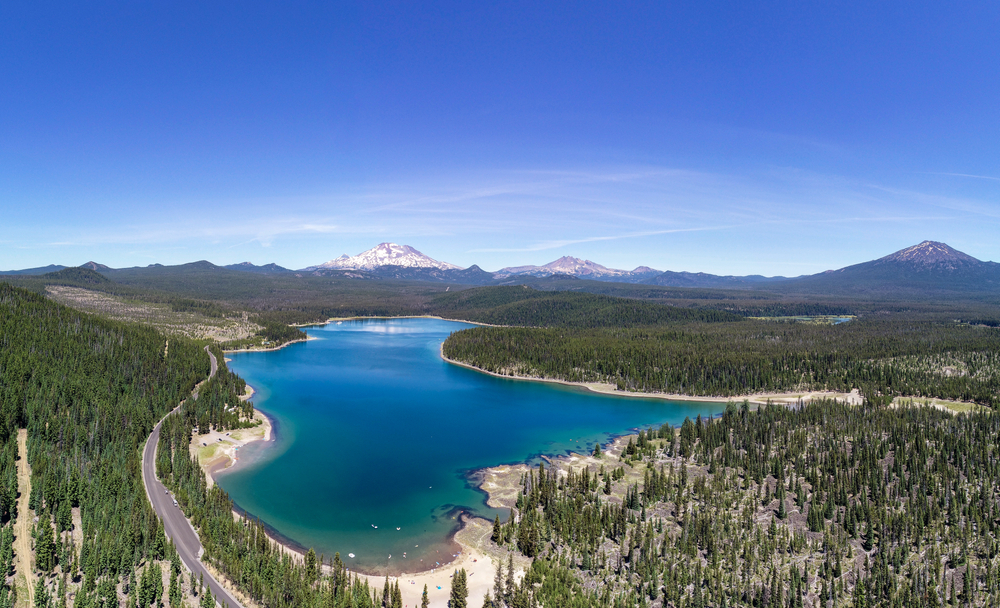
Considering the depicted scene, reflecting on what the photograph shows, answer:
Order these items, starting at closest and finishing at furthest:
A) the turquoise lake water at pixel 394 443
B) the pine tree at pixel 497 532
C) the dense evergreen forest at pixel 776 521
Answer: the dense evergreen forest at pixel 776 521 < the pine tree at pixel 497 532 < the turquoise lake water at pixel 394 443

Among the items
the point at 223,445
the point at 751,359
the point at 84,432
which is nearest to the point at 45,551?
the point at 84,432

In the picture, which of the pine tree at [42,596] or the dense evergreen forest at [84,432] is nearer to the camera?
the pine tree at [42,596]

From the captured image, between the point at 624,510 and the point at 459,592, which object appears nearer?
the point at 459,592

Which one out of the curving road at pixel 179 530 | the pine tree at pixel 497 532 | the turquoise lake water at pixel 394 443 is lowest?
the turquoise lake water at pixel 394 443

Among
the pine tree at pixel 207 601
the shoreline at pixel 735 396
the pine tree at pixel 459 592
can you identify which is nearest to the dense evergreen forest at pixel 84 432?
the pine tree at pixel 207 601

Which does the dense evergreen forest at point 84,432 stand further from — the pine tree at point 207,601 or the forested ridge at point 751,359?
the forested ridge at point 751,359

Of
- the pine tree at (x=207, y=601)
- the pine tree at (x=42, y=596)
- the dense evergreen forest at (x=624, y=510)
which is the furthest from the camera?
the dense evergreen forest at (x=624, y=510)

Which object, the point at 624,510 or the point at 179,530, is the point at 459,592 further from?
the point at 179,530
